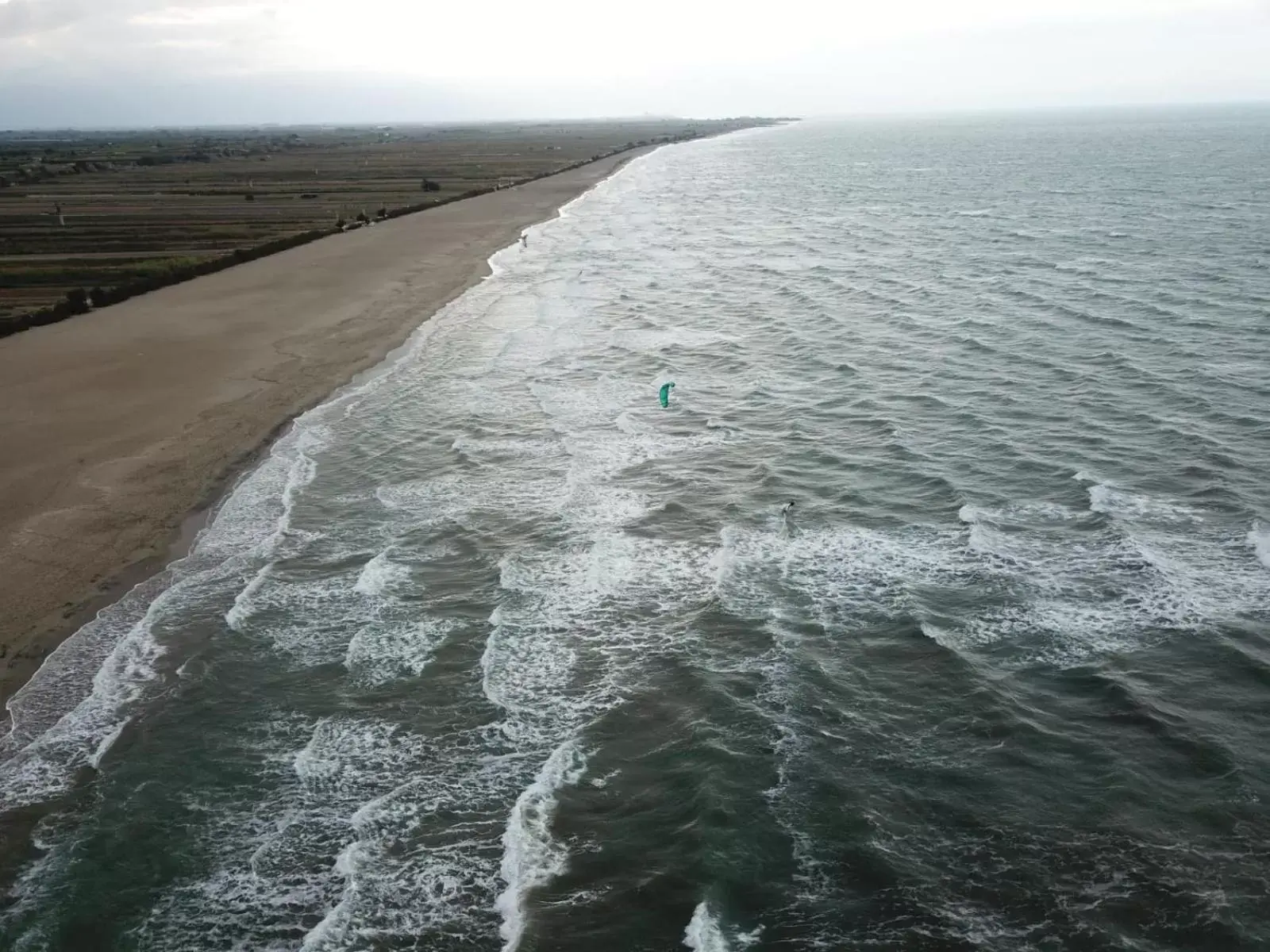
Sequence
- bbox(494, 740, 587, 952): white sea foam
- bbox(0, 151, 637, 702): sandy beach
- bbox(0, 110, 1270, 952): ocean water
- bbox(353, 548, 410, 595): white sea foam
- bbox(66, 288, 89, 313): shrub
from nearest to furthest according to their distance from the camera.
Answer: bbox(494, 740, 587, 952): white sea foam
bbox(0, 110, 1270, 952): ocean water
bbox(353, 548, 410, 595): white sea foam
bbox(0, 151, 637, 702): sandy beach
bbox(66, 288, 89, 313): shrub

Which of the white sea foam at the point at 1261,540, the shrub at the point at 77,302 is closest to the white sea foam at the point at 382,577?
the white sea foam at the point at 1261,540

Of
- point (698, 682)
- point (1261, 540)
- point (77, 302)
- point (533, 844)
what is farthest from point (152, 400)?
point (1261, 540)

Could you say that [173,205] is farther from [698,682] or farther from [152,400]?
[698,682]

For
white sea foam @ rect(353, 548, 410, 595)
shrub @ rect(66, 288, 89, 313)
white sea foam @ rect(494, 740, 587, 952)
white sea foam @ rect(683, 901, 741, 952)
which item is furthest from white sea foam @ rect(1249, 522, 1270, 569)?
shrub @ rect(66, 288, 89, 313)

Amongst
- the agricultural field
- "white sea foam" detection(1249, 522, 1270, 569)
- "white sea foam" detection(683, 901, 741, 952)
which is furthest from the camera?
the agricultural field

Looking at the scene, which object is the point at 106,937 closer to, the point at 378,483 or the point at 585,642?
the point at 585,642

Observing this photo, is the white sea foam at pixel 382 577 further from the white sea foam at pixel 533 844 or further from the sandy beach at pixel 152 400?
the white sea foam at pixel 533 844

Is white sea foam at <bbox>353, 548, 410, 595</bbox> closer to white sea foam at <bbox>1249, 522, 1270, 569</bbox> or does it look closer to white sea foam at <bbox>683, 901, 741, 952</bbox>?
white sea foam at <bbox>683, 901, 741, 952</bbox>
